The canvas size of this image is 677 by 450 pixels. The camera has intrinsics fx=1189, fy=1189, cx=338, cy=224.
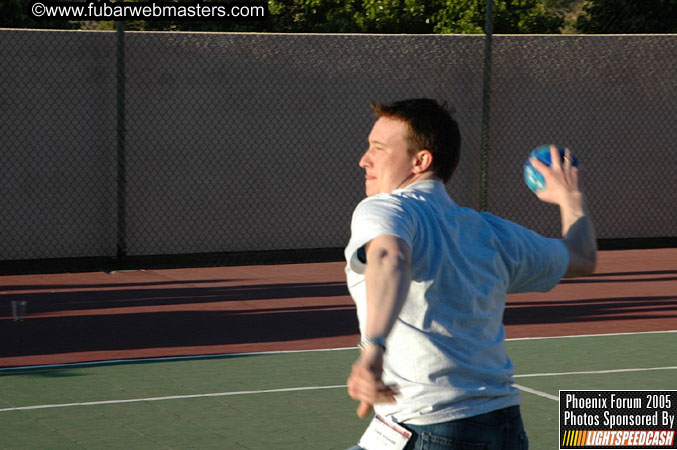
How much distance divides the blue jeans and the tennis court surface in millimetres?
3438

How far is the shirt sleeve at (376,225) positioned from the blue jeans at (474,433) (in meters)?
0.49

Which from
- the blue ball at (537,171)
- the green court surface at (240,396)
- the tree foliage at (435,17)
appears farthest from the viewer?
the tree foliage at (435,17)

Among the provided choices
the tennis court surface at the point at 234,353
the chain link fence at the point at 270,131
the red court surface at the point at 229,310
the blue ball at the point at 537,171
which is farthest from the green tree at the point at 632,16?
the blue ball at the point at 537,171

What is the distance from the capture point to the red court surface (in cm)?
956

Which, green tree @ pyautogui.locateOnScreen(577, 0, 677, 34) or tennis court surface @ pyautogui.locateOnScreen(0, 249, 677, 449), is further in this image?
green tree @ pyautogui.locateOnScreen(577, 0, 677, 34)

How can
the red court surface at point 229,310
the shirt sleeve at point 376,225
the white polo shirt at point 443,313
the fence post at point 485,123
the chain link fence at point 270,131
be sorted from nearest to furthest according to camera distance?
the shirt sleeve at point 376,225
the white polo shirt at point 443,313
the red court surface at point 229,310
the chain link fence at point 270,131
the fence post at point 485,123

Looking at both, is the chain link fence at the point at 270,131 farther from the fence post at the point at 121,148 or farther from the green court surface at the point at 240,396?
the green court surface at the point at 240,396

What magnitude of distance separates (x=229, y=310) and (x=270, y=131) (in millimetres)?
4053

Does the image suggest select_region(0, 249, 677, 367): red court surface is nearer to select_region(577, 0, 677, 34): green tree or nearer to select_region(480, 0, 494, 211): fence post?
select_region(480, 0, 494, 211): fence post

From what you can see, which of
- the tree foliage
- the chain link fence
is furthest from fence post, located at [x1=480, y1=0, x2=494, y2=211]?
the tree foliage

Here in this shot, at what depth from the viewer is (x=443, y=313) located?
3023mm

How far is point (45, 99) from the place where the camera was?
13.7 metres

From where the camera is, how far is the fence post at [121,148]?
45.6ft

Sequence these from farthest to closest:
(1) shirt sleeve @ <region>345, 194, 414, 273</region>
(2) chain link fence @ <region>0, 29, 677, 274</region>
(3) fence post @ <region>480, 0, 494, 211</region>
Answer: (3) fence post @ <region>480, 0, 494, 211</region>
(2) chain link fence @ <region>0, 29, 677, 274</region>
(1) shirt sleeve @ <region>345, 194, 414, 273</region>
